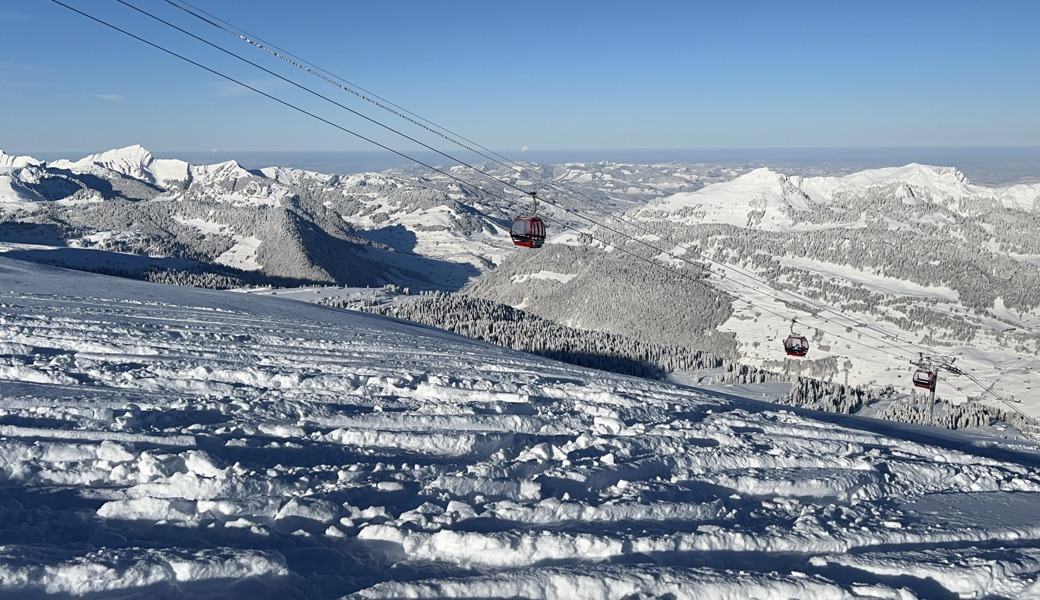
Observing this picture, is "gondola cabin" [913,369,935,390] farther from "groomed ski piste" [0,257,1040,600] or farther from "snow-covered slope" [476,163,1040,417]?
"snow-covered slope" [476,163,1040,417]

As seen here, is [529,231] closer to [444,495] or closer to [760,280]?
[444,495]

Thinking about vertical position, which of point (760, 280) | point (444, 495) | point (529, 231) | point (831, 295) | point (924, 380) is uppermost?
point (760, 280)

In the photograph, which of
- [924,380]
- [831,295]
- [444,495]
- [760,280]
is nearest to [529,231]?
[444,495]

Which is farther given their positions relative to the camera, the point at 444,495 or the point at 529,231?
the point at 529,231

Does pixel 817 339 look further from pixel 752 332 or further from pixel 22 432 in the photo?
pixel 22 432

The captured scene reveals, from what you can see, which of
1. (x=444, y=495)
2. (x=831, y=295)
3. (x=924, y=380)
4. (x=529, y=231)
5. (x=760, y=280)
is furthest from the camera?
(x=760, y=280)

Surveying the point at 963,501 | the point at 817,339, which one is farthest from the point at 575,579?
the point at 817,339

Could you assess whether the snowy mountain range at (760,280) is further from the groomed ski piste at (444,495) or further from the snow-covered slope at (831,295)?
the groomed ski piste at (444,495)

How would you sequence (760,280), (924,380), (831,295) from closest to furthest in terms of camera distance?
(924,380), (831,295), (760,280)
